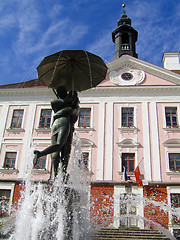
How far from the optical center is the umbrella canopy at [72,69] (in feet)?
21.9

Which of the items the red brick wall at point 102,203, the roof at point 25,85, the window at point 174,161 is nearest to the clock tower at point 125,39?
the roof at point 25,85

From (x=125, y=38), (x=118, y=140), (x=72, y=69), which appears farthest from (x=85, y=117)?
(x=72, y=69)

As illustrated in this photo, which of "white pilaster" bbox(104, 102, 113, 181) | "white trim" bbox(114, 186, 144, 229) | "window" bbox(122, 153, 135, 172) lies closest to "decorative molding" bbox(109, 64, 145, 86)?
"white pilaster" bbox(104, 102, 113, 181)

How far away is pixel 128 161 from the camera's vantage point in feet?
59.2

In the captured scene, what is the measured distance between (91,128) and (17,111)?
6328 mm

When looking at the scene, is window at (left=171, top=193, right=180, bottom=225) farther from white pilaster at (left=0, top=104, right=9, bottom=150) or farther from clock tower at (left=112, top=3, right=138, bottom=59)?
clock tower at (left=112, top=3, right=138, bottom=59)

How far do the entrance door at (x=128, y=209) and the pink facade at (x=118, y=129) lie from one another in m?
0.40

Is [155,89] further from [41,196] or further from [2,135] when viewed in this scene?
[41,196]

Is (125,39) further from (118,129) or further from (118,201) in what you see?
(118,201)

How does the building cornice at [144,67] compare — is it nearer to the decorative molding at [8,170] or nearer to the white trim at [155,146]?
the white trim at [155,146]

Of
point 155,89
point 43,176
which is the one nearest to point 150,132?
point 155,89

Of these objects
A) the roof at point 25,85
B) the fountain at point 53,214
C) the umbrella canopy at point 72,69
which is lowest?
the fountain at point 53,214

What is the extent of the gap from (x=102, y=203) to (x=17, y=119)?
30.5ft

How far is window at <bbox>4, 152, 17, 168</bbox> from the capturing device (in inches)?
739
